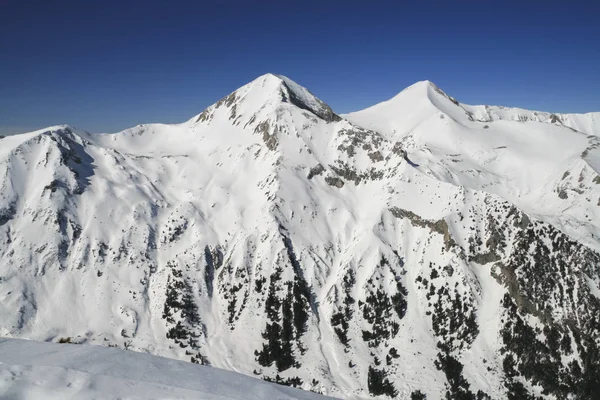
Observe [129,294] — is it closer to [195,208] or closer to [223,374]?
[195,208]

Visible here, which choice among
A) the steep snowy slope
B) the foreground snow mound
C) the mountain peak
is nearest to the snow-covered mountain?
the steep snowy slope

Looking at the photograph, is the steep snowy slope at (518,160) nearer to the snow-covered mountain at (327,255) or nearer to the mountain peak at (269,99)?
the snow-covered mountain at (327,255)

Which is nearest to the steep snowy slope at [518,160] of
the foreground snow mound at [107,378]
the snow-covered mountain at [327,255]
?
the snow-covered mountain at [327,255]

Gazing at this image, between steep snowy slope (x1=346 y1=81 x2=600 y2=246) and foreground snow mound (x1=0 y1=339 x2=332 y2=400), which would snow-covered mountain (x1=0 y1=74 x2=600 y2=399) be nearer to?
steep snowy slope (x1=346 y1=81 x2=600 y2=246)

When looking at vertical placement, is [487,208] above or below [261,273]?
above

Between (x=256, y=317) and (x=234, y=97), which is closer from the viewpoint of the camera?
(x=256, y=317)

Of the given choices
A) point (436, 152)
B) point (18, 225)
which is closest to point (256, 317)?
point (18, 225)
